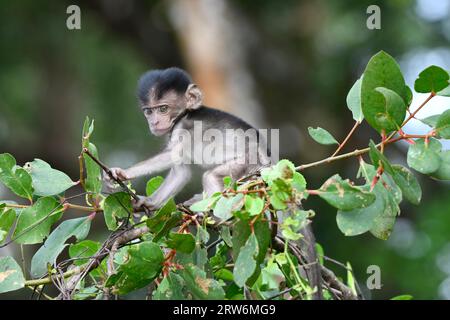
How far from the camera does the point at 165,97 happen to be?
4297mm

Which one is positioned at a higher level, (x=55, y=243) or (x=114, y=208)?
(x=114, y=208)

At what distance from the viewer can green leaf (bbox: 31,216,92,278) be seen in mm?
2486

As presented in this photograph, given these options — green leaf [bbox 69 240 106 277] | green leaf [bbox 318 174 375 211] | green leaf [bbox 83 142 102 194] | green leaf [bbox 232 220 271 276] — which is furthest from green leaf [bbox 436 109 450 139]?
green leaf [bbox 69 240 106 277]

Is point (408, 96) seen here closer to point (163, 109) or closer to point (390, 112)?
point (390, 112)

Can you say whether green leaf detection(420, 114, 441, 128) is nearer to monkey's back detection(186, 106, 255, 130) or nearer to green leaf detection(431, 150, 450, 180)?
green leaf detection(431, 150, 450, 180)

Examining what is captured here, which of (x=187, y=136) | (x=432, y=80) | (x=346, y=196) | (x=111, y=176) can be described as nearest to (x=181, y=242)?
(x=111, y=176)

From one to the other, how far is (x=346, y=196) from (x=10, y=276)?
1.00 meters

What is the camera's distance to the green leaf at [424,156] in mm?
2135

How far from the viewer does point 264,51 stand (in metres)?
9.98

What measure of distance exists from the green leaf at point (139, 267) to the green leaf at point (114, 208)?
0.26 meters

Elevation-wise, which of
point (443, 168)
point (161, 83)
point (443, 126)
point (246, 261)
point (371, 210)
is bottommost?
point (246, 261)

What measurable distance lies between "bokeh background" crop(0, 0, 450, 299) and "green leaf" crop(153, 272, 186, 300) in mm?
6049
